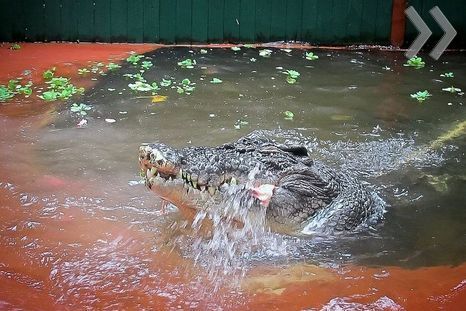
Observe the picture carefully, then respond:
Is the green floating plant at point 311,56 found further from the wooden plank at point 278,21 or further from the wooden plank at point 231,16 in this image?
the wooden plank at point 231,16

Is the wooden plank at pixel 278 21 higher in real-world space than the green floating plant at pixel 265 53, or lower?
higher

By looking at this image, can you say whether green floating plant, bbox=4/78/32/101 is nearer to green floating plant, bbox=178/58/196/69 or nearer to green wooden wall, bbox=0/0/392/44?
green floating plant, bbox=178/58/196/69

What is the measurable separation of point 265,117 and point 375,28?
5225 mm

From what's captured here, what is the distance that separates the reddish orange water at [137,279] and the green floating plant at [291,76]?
15.1 ft

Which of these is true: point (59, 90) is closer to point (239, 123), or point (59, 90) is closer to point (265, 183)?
point (239, 123)

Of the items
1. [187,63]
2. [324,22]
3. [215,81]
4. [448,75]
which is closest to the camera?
[215,81]

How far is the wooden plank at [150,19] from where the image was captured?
35.6ft

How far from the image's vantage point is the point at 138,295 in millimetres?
3365

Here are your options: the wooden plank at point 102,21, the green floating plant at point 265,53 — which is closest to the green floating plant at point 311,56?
the green floating plant at point 265,53

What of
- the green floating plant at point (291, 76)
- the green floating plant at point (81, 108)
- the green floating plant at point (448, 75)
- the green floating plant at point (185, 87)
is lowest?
the green floating plant at point (81, 108)

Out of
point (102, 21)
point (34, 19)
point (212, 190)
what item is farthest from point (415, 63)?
point (212, 190)

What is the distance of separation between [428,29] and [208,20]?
392cm

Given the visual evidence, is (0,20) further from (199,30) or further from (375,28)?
(375,28)

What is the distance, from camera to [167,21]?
10.9 m
